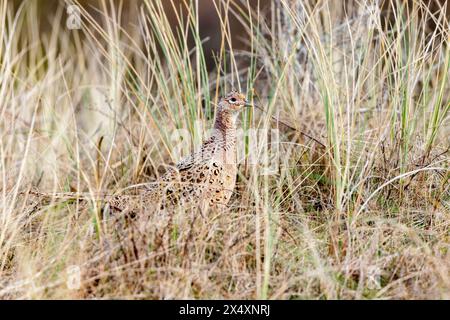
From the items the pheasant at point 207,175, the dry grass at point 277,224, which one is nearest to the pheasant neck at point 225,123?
the pheasant at point 207,175

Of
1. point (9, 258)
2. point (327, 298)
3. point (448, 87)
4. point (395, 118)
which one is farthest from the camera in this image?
point (448, 87)

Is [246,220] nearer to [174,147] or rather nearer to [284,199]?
[284,199]

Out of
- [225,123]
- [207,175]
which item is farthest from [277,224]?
[225,123]

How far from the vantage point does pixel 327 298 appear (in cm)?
231

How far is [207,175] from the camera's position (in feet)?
9.73

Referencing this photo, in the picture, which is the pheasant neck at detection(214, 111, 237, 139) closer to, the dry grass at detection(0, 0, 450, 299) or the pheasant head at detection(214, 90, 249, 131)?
the pheasant head at detection(214, 90, 249, 131)

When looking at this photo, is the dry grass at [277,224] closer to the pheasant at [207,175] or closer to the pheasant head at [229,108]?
the pheasant at [207,175]

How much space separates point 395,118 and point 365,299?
3.35 feet

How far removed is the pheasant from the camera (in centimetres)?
283

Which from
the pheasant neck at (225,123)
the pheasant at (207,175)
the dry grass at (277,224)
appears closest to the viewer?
the dry grass at (277,224)

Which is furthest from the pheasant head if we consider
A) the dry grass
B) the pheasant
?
the dry grass

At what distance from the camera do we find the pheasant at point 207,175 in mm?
2826

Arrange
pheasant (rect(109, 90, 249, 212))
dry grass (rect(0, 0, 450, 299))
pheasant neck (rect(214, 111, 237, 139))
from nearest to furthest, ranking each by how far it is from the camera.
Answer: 1. dry grass (rect(0, 0, 450, 299))
2. pheasant (rect(109, 90, 249, 212))
3. pheasant neck (rect(214, 111, 237, 139))
